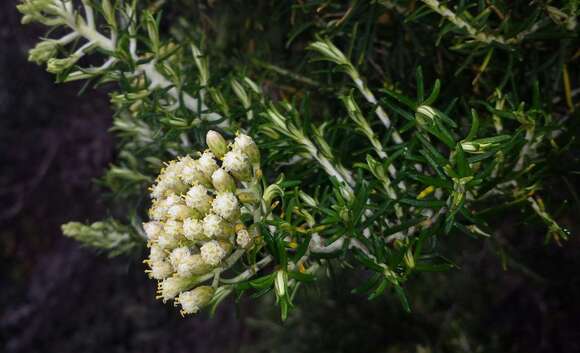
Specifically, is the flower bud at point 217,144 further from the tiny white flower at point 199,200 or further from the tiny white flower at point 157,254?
the tiny white flower at point 157,254

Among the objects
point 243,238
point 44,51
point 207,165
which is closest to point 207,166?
point 207,165

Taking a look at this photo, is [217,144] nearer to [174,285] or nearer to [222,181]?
[222,181]

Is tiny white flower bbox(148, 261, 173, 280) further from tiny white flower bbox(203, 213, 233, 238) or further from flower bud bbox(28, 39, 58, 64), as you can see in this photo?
flower bud bbox(28, 39, 58, 64)

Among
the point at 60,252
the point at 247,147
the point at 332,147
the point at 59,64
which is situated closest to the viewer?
the point at 247,147

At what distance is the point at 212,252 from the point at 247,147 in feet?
0.86

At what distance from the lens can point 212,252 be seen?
4.11 ft

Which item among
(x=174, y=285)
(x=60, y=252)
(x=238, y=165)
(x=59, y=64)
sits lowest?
Result: (x=60, y=252)

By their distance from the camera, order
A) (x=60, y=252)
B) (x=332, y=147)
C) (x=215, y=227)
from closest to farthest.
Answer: (x=215, y=227) → (x=332, y=147) → (x=60, y=252)

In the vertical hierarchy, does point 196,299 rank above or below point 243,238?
below

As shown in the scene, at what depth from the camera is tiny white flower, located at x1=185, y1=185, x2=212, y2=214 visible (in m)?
1.31

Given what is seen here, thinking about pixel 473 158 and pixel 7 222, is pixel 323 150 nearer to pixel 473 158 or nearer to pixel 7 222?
pixel 473 158

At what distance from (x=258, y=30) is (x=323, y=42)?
707mm

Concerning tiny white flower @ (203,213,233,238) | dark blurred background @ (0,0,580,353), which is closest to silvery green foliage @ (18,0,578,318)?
tiny white flower @ (203,213,233,238)

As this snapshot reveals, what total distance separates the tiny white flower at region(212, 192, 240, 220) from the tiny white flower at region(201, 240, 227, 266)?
2.5 inches
